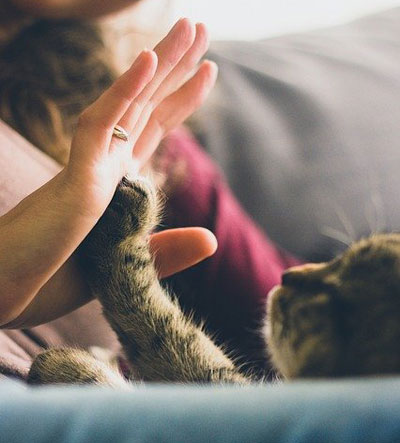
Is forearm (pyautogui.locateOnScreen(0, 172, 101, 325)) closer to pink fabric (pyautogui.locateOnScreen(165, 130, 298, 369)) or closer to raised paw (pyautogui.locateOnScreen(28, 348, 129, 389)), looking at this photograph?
raised paw (pyautogui.locateOnScreen(28, 348, 129, 389))

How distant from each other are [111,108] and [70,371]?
0.22m

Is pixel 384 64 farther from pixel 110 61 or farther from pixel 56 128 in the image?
pixel 56 128

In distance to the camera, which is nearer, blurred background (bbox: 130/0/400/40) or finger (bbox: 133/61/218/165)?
finger (bbox: 133/61/218/165)

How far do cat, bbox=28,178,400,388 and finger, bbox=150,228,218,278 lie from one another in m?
0.02

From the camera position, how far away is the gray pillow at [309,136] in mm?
1027

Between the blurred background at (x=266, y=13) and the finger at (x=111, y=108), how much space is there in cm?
76

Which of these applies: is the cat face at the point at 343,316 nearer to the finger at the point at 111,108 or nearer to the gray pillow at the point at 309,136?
the finger at the point at 111,108

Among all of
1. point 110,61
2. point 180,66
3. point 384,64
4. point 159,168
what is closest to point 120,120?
point 180,66

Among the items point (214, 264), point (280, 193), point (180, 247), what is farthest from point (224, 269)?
point (180, 247)

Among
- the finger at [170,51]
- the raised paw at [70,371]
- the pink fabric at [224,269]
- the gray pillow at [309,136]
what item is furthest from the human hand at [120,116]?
the gray pillow at [309,136]

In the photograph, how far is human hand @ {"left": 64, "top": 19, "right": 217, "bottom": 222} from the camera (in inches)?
20.1

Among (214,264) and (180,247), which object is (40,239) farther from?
(214,264)

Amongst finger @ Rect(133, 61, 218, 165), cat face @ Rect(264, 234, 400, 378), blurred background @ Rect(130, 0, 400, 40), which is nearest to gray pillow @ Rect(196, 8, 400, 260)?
blurred background @ Rect(130, 0, 400, 40)

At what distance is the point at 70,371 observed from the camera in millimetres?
560
